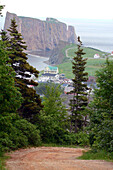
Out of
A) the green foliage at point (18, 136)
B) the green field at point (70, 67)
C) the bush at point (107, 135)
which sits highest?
the green field at point (70, 67)

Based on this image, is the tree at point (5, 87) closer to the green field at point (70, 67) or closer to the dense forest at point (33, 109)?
the dense forest at point (33, 109)

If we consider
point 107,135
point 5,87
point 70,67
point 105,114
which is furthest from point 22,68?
point 70,67

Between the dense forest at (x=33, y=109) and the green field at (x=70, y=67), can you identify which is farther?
the green field at (x=70, y=67)

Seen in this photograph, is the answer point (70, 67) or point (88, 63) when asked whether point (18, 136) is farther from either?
point (70, 67)

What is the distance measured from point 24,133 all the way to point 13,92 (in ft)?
20.5

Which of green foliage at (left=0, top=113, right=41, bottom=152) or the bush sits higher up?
the bush

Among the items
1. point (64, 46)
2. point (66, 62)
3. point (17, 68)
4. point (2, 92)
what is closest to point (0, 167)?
point (2, 92)

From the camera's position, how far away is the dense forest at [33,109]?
11.2m

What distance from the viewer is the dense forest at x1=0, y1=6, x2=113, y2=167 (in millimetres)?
11195

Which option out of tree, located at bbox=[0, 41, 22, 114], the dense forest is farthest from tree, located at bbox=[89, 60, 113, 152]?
tree, located at bbox=[0, 41, 22, 114]

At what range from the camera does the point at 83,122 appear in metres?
28.4

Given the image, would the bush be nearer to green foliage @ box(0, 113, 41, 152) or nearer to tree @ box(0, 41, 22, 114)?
tree @ box(0, 41, 22, 114)

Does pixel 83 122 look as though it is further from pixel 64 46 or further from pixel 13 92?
A: pixel 64 46

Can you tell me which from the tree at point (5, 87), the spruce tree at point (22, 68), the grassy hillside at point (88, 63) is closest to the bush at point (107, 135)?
the tree at point (5, 87)
